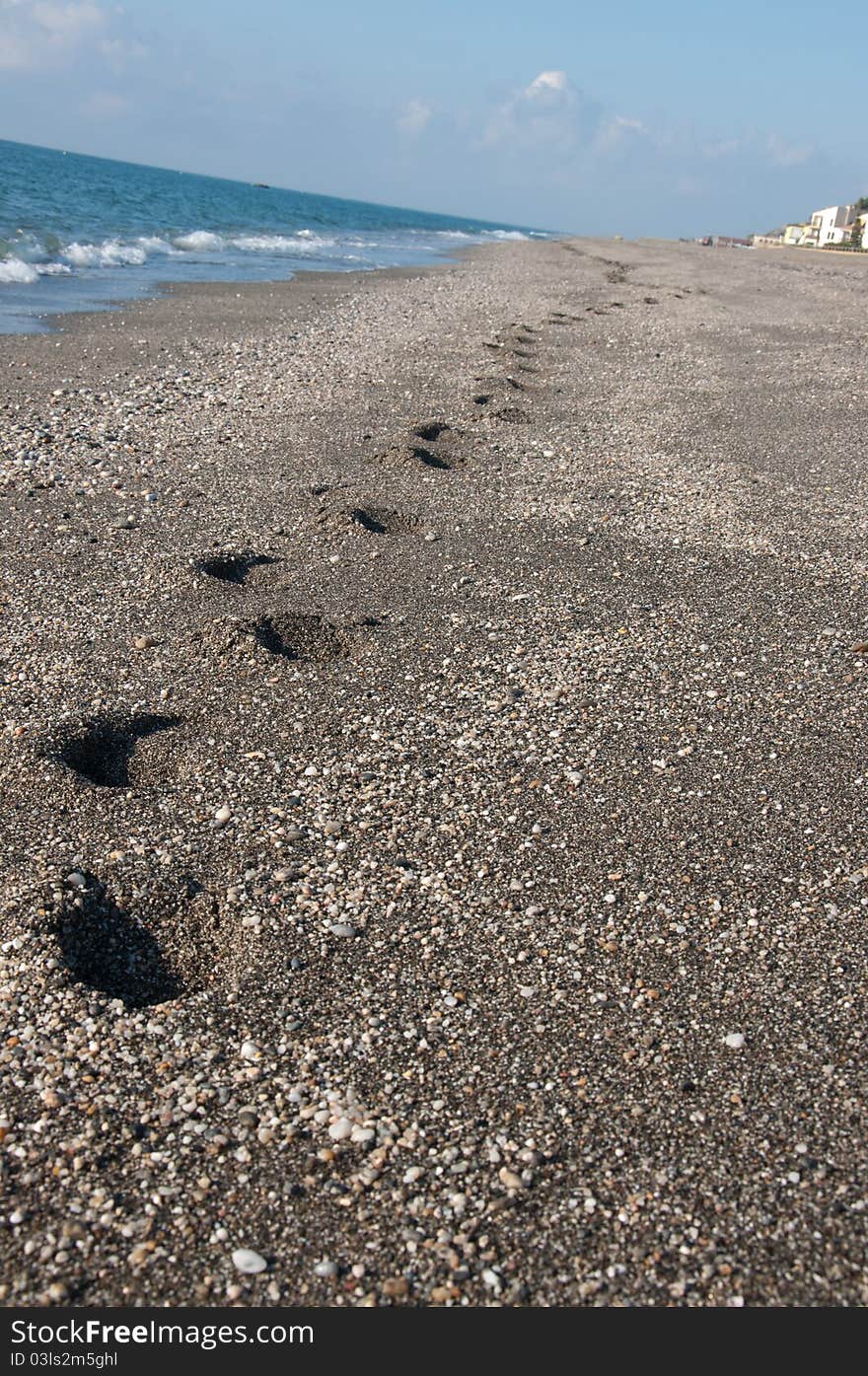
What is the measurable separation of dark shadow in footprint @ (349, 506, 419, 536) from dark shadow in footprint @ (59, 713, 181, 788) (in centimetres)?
290

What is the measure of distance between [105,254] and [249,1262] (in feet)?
92.3

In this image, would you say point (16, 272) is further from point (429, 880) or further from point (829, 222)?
point (829, 222)

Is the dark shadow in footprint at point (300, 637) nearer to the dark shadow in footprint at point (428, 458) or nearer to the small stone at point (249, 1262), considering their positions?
the dark shadow in footprint at point (428, 458)

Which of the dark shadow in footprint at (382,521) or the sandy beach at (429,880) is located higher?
the dark shadow in footprint at (382,521)

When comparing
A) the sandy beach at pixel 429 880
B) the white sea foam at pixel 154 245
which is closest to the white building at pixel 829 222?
the white sea foam at pixel 154 245

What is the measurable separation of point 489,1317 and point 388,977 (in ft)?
3.92

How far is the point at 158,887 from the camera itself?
3.91 m

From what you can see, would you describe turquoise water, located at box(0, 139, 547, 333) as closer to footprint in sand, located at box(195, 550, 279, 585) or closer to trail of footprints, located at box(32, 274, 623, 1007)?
footprint in sand, located at box(195, 550, 279, 585)

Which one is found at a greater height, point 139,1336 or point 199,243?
point 199,243

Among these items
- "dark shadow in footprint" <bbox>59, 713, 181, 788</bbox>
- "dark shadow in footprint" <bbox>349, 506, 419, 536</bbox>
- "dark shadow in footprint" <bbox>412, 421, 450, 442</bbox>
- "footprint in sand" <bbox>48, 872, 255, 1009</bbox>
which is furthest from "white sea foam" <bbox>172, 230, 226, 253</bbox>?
"footprint in sand" <bbox>48, 872, 255, 1009</bbox>

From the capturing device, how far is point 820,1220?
8.95 feet

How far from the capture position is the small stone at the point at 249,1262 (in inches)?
102

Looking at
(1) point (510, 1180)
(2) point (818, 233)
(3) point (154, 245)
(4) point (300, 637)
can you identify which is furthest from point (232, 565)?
(2) point (818, 233)

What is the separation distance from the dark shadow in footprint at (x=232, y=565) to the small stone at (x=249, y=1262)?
461 centimetres
